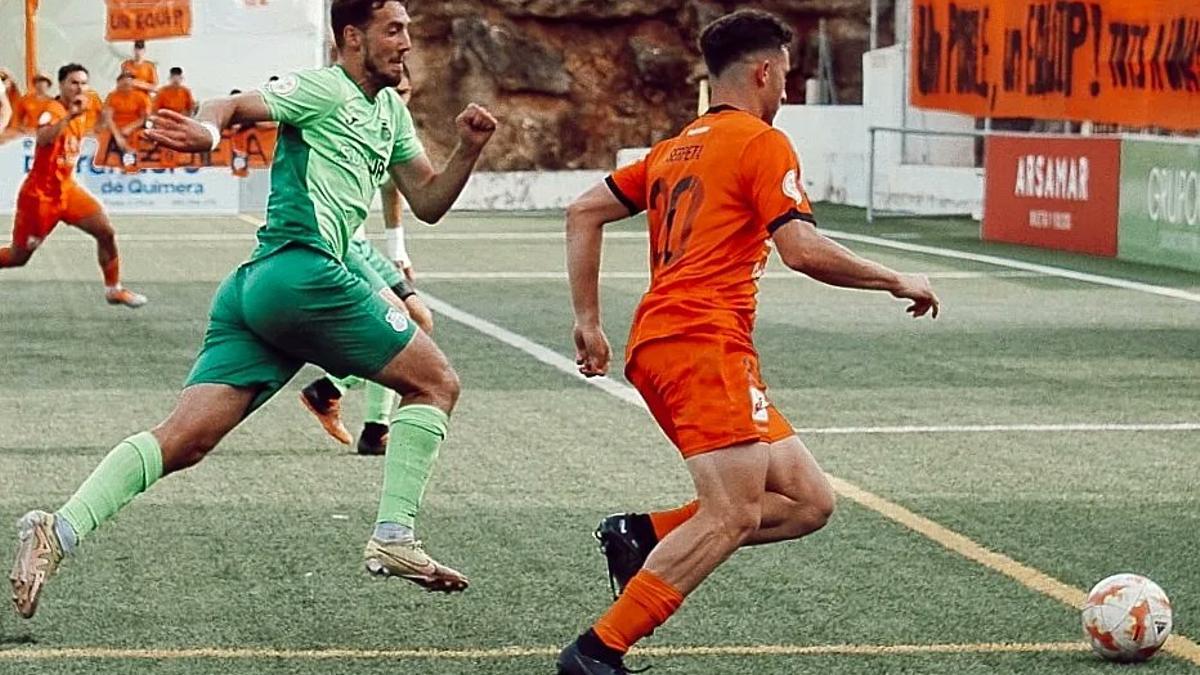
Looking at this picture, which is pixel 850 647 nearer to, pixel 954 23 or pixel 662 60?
pixel 954 23

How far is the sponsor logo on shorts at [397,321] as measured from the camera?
7484 mm

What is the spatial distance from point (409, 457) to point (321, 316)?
0.49 metres

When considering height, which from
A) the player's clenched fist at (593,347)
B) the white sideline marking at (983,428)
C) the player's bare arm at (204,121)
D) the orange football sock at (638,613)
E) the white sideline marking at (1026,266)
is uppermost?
the player's bare arm at (204,121)

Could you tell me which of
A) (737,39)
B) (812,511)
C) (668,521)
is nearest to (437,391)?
(668,521)

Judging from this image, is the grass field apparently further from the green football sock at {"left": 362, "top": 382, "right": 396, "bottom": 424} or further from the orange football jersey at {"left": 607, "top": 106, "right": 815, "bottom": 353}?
the orange football jersey at {"left": 607, "top": 106, "right": 815, "bottom": 353}

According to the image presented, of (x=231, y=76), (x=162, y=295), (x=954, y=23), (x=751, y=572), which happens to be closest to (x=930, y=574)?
(x=751, y=572)

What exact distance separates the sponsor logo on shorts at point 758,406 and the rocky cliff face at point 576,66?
4233 cm

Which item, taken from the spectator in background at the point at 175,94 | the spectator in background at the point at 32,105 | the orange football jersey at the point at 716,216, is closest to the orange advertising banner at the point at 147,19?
the spectator in background at the point at 175,94

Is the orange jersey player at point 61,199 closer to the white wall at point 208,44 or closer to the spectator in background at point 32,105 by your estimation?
the spectator in background at point 32,105

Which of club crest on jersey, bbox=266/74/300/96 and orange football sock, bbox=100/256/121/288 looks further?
orange football sock, bbox=100/256/121/288

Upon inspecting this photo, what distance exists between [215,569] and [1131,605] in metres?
3.03

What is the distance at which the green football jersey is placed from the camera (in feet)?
24.5

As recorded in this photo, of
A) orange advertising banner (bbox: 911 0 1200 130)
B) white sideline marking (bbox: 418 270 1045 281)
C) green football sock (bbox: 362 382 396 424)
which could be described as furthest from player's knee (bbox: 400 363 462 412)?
orange advertising banner (bbox: 911 0 1200 130)

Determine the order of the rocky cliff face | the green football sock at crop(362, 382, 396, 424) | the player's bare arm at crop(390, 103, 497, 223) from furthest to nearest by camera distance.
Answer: the rocky cliff face < the green football sock at crop(362, 382, 396, 424) < the player's bare arm at crop(390, 103, 497, 223)
